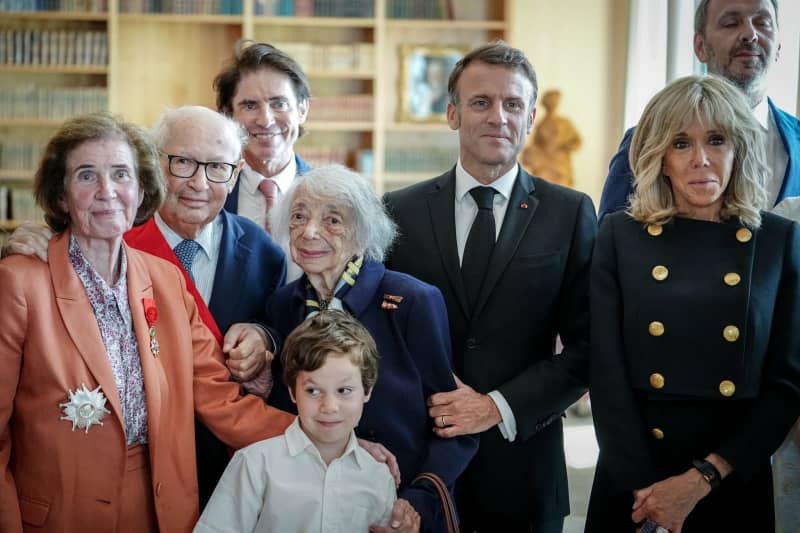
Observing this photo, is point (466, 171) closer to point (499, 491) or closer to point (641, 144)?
point (641, 144)

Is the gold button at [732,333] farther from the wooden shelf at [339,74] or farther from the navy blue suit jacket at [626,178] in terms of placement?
the wooden shelf at [339,74]

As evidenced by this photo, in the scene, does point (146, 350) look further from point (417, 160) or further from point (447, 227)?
point (417, 160)

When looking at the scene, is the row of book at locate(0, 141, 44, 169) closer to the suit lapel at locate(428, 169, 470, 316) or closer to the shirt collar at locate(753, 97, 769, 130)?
the suit lapel at locate(428, 169, 470, 316)

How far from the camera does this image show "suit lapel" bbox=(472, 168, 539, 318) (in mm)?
2443

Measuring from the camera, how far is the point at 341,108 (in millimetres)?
7141

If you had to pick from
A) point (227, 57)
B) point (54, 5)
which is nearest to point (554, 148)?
point (227, 57)

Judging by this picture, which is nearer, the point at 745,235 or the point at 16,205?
the point at 745,235

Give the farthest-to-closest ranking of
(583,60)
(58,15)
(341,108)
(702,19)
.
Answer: (583,60)
(341,108)
(58,15)
(702,19)

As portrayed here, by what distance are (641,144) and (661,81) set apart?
3.87 meters

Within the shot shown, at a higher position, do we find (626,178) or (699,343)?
(626,178)

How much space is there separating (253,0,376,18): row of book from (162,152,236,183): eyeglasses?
15.6 ft

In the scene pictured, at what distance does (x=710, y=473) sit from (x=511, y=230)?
2.76 feet

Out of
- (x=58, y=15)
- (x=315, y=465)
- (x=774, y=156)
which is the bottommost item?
(x=315, y=465)

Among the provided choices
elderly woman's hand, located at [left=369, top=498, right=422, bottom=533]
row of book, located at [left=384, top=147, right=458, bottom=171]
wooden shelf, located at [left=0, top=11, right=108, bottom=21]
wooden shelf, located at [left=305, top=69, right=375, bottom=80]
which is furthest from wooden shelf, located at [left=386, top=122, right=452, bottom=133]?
elderly woman's hand, located at [left=369, top=498, right=422, bottom=533]
